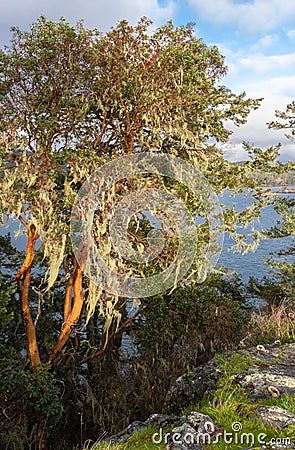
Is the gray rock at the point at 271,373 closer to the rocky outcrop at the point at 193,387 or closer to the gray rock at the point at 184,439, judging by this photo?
the rocky outcrop at the point at 193,387

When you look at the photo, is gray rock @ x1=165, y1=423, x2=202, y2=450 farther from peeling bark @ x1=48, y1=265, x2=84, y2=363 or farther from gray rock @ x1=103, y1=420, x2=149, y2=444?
peeling bark @ x1=48, y1=265, x2=84, y2=363

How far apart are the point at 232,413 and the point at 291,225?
893 centimetres

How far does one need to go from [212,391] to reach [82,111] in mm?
4581

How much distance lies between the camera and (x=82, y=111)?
20.1ft

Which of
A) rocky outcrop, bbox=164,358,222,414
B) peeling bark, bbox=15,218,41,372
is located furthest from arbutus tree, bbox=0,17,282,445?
rocky outcrop, bbox=164,358,222,414

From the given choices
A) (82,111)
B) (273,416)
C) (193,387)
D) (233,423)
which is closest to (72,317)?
(193,387)

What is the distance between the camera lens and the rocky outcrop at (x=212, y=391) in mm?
2658

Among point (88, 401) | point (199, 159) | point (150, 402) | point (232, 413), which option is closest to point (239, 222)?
point (199, 159)

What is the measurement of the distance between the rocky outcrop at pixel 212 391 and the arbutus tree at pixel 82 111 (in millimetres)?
2299

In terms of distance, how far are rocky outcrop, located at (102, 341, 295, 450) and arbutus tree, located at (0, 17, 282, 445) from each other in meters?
2.30

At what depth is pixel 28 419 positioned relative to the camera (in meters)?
6.36

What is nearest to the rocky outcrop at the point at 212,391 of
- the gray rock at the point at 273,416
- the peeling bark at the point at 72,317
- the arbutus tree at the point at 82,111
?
the gray rock at the point at 273,416

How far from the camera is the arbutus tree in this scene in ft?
19.1

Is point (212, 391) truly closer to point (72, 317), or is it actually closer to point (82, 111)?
point (72, 317)
